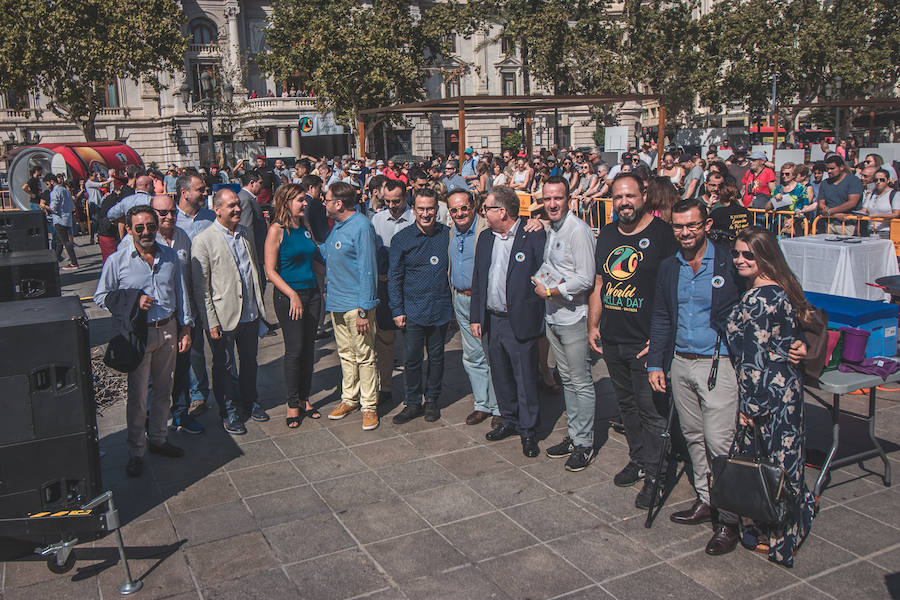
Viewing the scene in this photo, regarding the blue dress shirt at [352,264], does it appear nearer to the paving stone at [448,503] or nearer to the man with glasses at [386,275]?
the man with glasses at [386,275]

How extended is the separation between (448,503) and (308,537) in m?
0.91

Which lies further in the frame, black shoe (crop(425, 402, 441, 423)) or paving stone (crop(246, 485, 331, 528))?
black shoe (crop(425, 402, 441, 423))

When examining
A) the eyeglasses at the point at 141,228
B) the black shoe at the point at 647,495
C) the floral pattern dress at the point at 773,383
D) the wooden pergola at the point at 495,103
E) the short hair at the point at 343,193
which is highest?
the wooden pergola at the point at 495,103

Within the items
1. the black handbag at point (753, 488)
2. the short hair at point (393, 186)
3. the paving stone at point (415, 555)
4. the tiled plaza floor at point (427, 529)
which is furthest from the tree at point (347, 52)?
the black handbag at point (753, 488)

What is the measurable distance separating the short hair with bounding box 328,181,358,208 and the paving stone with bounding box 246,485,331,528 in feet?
7.43

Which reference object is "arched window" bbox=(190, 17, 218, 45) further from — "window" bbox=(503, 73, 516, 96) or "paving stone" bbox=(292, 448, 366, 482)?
"paving stone" bbox=(292, 448, 366, 482)

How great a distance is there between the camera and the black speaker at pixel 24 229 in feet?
21.6

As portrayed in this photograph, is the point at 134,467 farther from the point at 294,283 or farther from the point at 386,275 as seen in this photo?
the point at 386,275

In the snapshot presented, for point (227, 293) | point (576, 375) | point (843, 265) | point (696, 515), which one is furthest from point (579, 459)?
point (843, 265)

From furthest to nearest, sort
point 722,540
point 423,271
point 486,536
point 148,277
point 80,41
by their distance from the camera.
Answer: point 80,41, point 423,271, point 148,277, point 486,536, point 722,540

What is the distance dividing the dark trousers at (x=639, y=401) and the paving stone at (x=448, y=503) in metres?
1.05

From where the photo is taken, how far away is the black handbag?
150 inches

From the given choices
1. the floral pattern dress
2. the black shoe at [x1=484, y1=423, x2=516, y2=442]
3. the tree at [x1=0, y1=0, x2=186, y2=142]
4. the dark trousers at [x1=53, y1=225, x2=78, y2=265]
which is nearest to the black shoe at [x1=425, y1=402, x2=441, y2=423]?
the black shoe at [x1=484, y1=423, x2=516, y2=442]

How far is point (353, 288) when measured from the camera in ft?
20.4
